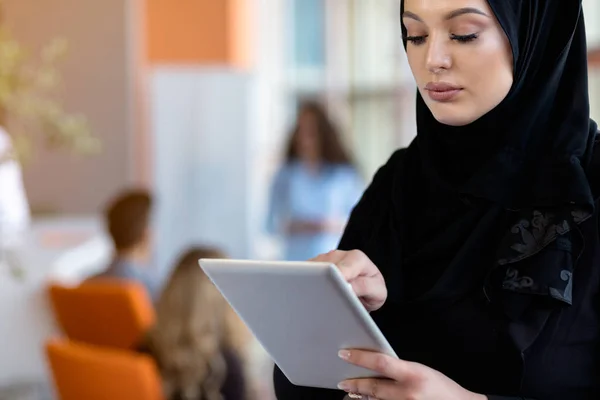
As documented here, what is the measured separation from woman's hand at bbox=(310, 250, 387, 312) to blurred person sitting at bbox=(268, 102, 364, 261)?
13.0 feet

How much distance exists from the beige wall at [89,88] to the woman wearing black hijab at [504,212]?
6.14 metres

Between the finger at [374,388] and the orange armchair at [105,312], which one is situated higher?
the finger at [374,388]

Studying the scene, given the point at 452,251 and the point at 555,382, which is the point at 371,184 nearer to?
the point at 452,251

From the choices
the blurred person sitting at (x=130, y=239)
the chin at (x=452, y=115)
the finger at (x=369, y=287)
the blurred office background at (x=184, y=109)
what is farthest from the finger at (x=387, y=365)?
the blurred person sitting at (x=130, y=239)

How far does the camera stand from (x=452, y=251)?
1334 millimetres

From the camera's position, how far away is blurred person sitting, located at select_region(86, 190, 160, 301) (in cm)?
417

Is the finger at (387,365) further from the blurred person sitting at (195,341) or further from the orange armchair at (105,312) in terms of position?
the orange armchair at (105,312)

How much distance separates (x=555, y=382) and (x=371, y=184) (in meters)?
0.37

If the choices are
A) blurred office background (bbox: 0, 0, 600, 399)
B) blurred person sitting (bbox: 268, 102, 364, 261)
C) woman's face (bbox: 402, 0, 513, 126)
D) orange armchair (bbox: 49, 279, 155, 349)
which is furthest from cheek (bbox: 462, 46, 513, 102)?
blurred person sitting (bbox: 268, 102, 364, 261)

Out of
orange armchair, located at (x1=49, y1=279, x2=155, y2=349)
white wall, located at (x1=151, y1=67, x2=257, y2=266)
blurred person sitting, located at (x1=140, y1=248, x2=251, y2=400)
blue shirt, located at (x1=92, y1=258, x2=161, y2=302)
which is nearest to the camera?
blurred person sitting, located at (x1=140, y1=248, x2=251, y2=400)

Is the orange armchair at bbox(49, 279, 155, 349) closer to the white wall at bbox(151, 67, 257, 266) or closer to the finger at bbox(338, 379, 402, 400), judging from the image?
the finger at bbox(338, 379, 402, 400)

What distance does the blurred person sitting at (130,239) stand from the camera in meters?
4.17

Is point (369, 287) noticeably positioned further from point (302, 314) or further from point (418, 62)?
point (418, 62)

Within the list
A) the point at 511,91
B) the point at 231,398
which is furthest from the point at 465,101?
the point at 231,398
